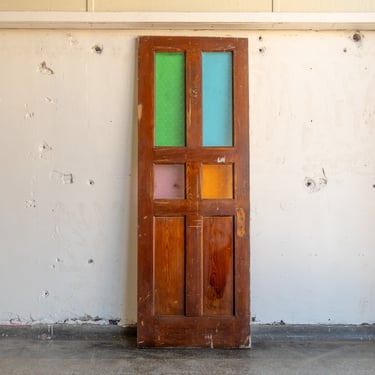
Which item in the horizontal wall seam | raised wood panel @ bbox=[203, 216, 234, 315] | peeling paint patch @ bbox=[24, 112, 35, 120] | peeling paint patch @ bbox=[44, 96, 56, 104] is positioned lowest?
raised wood panel @ bbox=[203, 216, 234, 315]

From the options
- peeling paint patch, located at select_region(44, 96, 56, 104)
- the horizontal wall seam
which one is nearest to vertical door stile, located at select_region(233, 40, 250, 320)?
the horizontal wall seam

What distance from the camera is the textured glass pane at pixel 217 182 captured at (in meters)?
2.63

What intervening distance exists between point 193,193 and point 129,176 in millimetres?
472

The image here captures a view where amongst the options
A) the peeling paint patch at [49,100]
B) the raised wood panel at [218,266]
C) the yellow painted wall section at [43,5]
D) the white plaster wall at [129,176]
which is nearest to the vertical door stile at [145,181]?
the white plaster wall at [129,176]

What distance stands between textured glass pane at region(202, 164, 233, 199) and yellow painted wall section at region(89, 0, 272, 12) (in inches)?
41.4

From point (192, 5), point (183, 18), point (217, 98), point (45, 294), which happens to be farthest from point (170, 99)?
point (45, 294)

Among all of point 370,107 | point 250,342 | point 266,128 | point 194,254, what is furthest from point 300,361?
point 370,107

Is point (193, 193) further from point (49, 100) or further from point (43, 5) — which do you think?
point (43, 5)

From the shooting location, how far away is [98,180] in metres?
2.70

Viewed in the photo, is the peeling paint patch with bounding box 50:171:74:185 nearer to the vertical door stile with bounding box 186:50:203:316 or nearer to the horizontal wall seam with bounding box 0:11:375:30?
the vertical door stile with bounding box 186:50:203:316

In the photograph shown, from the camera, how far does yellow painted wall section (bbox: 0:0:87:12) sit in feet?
8.46

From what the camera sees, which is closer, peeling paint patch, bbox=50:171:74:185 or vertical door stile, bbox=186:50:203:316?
vertical door stile, bbox=186:50:203:316

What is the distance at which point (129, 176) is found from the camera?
2.70 m

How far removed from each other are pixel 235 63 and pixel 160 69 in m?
0.51
